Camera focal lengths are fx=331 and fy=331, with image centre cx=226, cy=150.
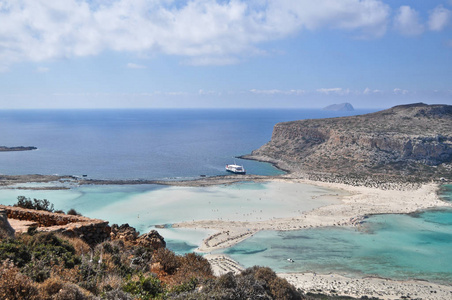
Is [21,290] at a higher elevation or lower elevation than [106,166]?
higher

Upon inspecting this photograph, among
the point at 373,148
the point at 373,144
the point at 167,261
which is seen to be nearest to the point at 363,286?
the point at 167,261

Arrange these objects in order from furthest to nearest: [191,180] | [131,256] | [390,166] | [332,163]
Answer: [332,163] → [390,166] → [191,180] → [131,256]

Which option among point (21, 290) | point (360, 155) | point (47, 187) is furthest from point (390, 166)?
point (21, 290)

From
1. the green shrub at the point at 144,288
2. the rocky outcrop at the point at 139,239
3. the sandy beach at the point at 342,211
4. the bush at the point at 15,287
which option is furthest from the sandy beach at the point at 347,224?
the bush at the point at 15,287

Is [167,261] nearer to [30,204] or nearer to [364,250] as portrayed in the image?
[30,204]

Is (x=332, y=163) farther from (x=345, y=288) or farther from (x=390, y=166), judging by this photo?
(x=345, y=288)
